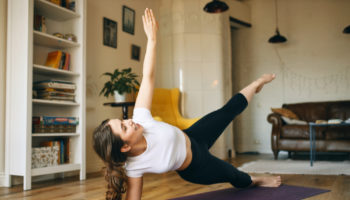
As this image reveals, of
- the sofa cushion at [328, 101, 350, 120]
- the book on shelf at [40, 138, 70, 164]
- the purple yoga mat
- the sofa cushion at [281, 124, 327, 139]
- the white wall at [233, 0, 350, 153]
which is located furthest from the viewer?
the white wall at [233, 0, 350, 153]

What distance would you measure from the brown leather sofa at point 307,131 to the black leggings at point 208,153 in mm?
2681

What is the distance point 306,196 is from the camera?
7.23 ft

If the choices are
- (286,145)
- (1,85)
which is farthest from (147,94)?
(286,145)

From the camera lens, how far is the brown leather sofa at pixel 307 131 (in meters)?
4.41

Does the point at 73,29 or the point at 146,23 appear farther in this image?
the point at 73,29

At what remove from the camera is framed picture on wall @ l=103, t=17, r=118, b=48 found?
420cm

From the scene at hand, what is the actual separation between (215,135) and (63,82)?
1.85m

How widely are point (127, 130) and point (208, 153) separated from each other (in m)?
0.61

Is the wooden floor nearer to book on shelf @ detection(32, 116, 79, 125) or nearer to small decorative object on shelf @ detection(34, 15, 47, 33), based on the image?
book on shelf @ detection(32, 116, 79, 125)

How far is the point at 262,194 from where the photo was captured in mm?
Answer: 2232

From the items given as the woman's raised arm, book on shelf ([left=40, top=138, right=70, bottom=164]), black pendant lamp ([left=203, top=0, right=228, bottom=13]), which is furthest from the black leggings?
black pendant lamp ([left=203, top=0, right=228, bottom=13])

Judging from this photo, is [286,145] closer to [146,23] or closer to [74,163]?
[74,163]

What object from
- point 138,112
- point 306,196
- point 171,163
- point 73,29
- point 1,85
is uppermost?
point 73,29

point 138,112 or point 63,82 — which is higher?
point 63,82
